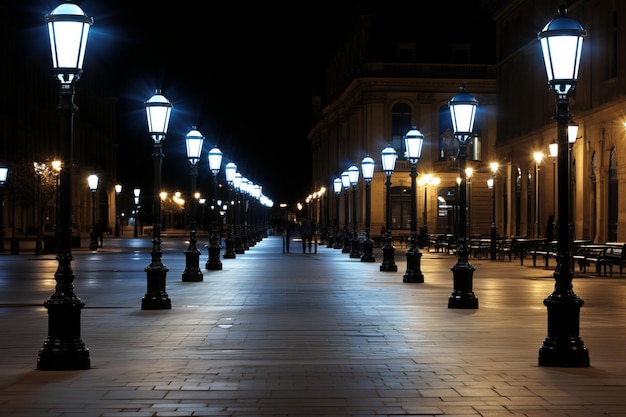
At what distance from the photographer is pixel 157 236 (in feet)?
61.3

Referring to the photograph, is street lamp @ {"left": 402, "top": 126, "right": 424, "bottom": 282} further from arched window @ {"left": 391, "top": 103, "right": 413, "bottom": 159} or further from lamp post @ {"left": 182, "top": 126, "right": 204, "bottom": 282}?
arched window @ {"left": 391, "top": 103, "right": 413, "bottom": 159}

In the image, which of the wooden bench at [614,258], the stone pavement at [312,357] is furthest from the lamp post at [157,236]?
the wooden bench at [614,258]

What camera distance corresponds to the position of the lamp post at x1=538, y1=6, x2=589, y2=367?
11141 millimetres

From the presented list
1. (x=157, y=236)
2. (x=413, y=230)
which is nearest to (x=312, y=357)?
(x=157, y=236)

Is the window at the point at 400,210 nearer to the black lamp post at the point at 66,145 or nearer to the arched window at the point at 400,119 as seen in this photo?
the arched window at the point at 400,119

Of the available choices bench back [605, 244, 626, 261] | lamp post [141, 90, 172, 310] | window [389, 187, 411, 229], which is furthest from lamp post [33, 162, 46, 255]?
window [389, 187, 411, 229]

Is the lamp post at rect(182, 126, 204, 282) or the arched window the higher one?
the arched window

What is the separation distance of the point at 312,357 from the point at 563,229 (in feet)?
10.8

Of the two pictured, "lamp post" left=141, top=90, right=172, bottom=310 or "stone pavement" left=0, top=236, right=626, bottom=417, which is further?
"lamp post" left=141, top=90, right=172, bottom=310

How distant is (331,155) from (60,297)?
340 ft

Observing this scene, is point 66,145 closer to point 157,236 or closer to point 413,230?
point 157,236

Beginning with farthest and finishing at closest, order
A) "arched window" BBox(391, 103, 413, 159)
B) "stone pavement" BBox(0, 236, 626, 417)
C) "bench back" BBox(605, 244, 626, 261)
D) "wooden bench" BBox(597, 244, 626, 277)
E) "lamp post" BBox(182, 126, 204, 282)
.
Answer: "arched window" BBox(391, 103, 413, 159)
"wooden bench" BBox(597, 244, 626, 277)
"bench back" BBox(605, 244, 626, 261)
"lamp post" BBox(182, 126, 204, 282)
"stone pavement" BBox(0, 236, 626, 417)

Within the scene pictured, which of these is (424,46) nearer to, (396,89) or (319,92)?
(396,89)

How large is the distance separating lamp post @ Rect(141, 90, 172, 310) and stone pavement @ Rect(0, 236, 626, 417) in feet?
Answer: 1.55
